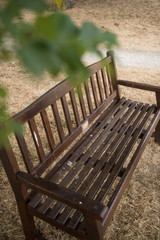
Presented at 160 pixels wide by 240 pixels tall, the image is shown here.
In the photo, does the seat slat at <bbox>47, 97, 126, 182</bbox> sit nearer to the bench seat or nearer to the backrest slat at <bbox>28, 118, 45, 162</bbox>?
the bench seat

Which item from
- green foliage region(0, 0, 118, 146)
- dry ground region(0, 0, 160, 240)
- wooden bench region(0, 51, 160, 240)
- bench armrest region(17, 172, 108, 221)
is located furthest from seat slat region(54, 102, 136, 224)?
green foliage region(0, 0, 118, 146)

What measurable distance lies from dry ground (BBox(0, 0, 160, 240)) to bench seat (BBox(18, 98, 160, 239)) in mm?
301

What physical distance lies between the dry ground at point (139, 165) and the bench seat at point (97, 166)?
0.99 feet

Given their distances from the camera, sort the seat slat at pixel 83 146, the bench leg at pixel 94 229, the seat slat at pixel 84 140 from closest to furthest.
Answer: the bench leg at pixel 94 229
the seat slat at pixel 84 140
the seat slat at pixel 83 146

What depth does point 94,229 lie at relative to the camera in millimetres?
1467

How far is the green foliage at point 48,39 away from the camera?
11.0 inches

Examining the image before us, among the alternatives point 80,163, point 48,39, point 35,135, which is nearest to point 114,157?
point 80,163

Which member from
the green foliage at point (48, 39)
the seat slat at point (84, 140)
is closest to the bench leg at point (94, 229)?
the seat slat at point (84, 140)

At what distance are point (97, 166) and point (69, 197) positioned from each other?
27.0 inches

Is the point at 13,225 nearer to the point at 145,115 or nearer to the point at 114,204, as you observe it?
the point at 114,204

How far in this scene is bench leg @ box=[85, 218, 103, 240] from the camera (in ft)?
4.74

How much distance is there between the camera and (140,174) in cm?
279

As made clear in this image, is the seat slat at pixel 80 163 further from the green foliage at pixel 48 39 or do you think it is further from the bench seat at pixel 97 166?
the green foliage at pixel 48 39

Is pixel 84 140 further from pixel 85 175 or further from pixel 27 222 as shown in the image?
pixel 27 222
